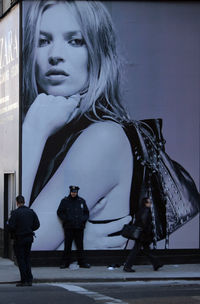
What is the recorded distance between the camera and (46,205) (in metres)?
17.8

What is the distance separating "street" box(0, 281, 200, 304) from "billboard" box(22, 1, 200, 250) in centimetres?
287

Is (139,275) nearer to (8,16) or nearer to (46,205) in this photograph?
(46,205)

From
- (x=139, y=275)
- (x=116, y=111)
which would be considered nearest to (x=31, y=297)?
(x=139, y=275)

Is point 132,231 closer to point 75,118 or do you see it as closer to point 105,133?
point 105,133

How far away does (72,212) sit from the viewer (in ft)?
57.7

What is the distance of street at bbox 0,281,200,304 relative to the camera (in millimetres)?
12680

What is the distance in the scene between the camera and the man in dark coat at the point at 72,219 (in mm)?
17594

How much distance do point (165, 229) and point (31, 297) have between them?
19.7 ft

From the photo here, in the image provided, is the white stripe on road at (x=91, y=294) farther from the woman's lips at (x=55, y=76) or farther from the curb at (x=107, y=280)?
the woman's lips at (x=55, y=76)

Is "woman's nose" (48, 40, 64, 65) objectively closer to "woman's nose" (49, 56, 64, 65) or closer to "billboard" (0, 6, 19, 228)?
"woman's nose" (49, 56, 64, 65)

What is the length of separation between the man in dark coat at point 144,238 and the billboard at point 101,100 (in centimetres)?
71

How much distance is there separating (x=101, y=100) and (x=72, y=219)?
10.1 feet

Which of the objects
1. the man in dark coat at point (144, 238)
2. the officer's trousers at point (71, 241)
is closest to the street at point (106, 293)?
the man in dark coat at point (144, 238)

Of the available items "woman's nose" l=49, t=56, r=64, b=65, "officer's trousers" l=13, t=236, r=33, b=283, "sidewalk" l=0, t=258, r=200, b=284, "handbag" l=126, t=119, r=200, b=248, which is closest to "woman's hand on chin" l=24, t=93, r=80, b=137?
"woman's nose" l=49, t=56, r=64, b=65
